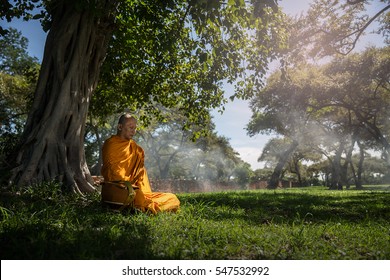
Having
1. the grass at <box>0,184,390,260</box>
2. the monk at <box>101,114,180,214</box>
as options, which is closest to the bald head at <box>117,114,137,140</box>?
the monk at <box>101,114,180,214</box>

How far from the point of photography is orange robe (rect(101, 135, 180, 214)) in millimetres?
5332

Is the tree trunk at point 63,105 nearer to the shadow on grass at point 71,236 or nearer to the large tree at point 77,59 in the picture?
the large tree at point 77,59

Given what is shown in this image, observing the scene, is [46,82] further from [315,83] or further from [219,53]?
[315,83]

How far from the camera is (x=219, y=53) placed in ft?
22.1

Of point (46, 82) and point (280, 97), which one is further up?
point (280, 97)

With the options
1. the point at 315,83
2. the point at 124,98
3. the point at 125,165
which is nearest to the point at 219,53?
the point at 125,165

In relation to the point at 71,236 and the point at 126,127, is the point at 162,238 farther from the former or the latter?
the point at 126,127

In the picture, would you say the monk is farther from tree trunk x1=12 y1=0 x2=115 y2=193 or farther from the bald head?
tree trunk x1=12 y1=0 x2=115 y2=193

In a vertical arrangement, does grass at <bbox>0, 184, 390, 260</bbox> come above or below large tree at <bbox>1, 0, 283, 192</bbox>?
below

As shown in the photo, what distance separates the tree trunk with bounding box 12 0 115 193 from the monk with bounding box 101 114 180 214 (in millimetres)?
1966

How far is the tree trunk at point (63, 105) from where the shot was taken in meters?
7.16

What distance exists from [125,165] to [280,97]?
24.6m

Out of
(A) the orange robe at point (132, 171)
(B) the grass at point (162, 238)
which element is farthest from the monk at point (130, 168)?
(B) the grass at point (162, 238)

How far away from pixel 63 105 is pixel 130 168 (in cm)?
308
